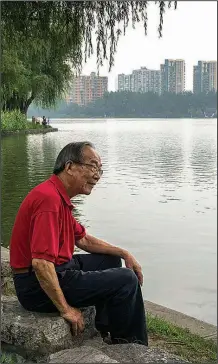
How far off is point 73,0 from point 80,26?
243mm

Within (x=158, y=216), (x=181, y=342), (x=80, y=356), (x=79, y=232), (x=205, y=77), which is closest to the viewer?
(x=80, y=356)

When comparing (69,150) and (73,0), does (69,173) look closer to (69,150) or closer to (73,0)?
(69,150)

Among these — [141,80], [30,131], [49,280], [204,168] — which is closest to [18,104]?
[30,131]

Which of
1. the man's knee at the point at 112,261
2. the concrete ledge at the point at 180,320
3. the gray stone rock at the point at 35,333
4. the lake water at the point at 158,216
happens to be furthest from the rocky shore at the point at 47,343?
the lake water at the point at 158,216

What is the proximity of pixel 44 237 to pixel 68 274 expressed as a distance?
0.23 m

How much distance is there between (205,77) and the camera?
10.0 feet

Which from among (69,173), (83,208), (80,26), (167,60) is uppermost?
(80,26)

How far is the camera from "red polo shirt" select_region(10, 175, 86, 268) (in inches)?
80.4

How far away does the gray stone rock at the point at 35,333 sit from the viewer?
6.97 feet

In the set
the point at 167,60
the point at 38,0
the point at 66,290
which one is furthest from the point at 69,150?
the point at 38,0

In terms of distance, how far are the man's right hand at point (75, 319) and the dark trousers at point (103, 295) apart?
0.11 feet

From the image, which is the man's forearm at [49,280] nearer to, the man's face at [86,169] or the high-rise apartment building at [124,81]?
→ the man's face at [86,169]

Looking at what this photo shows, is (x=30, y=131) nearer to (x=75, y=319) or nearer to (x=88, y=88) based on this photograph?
(x=88, y=88)

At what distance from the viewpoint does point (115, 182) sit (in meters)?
10.6
